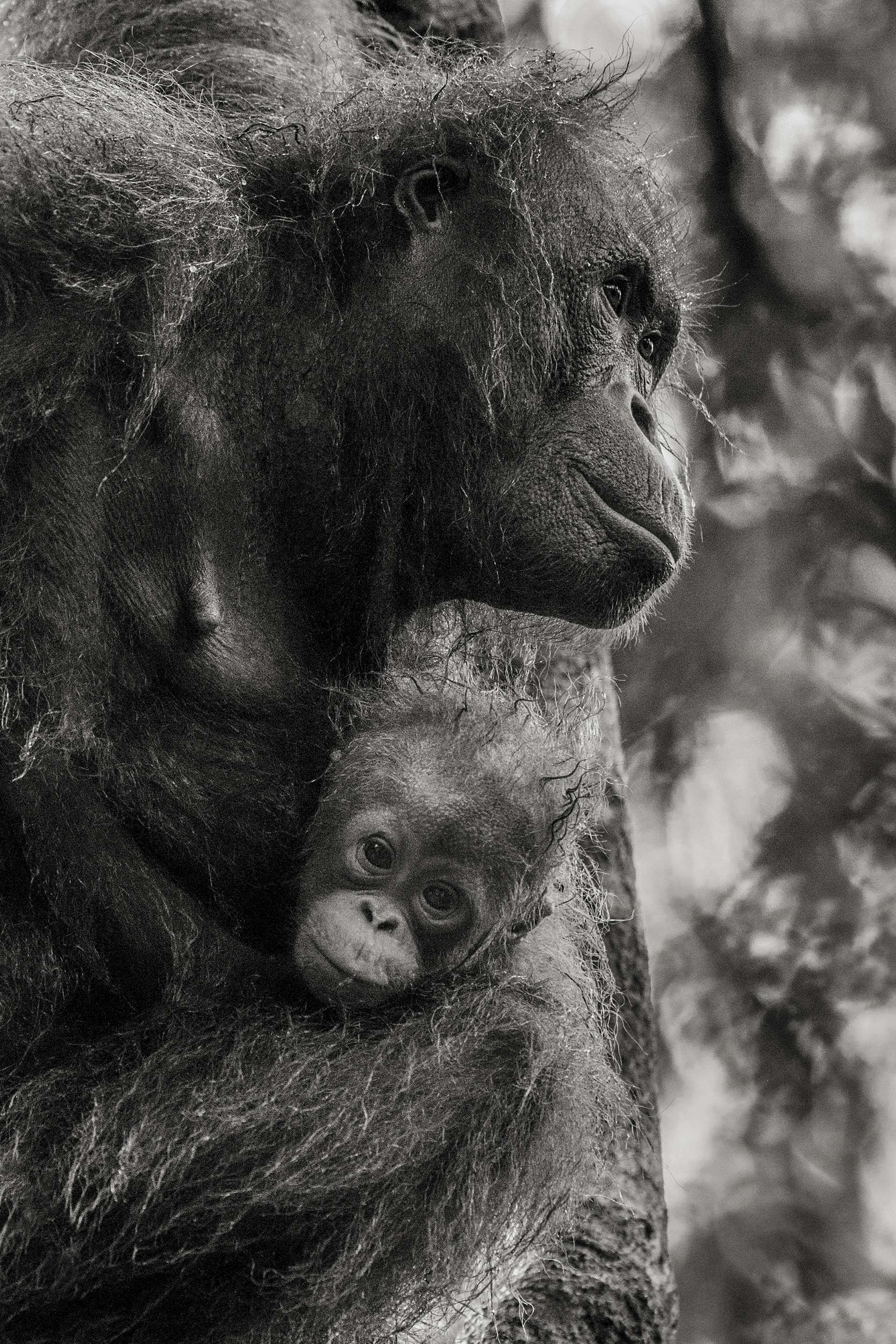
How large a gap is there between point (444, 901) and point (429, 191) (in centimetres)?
147

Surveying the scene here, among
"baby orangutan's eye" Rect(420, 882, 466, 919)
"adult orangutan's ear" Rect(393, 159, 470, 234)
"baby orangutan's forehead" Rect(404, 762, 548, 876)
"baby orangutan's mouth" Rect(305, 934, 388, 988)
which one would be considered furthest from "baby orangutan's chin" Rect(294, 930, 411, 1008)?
"adult orangutan's ear" Rect(393, 159, 470, 234)

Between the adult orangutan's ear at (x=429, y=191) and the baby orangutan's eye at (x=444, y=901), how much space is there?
→ 1347 mm

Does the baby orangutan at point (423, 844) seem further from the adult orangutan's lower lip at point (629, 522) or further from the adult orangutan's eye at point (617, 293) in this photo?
the adult orangutan's eye at point (617, 293)

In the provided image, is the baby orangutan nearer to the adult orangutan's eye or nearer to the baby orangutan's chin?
the baby orangutan's chin

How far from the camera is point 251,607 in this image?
3.58 m

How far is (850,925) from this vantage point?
20.4 ft

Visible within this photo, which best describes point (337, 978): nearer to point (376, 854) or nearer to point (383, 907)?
point (383, 907)

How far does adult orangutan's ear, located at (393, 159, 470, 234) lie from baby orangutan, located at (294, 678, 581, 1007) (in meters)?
0.99

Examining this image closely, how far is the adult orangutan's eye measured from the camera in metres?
3.79

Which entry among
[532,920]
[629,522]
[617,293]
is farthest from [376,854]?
[617,293]

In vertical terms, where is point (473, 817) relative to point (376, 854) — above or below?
below

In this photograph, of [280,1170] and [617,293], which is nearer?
[280,1170]

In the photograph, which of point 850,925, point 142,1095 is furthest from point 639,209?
point 850,925

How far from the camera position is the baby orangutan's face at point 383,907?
3.38 meters
